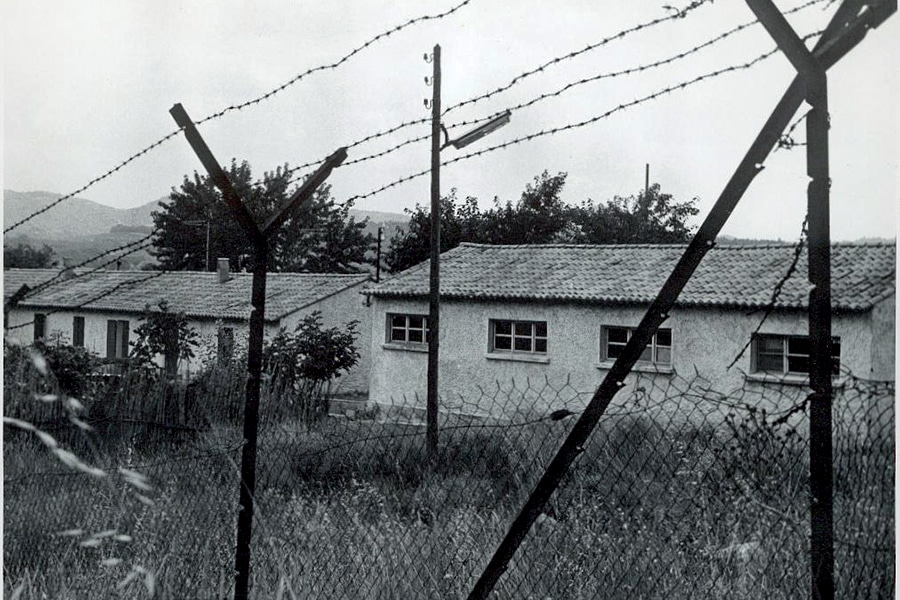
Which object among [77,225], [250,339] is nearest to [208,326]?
[77,225]

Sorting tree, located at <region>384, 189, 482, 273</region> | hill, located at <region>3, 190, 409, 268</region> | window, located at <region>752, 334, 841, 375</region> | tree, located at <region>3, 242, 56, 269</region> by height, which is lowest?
window, located at <region>752, 334, 841, 375</region>

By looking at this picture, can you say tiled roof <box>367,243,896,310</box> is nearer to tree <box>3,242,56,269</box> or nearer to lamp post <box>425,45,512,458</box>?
lamp post <box>425,45,512,458</box>

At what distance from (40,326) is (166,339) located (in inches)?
39.3

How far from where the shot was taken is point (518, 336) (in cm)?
737

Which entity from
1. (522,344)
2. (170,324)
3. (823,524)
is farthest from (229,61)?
(522,344)

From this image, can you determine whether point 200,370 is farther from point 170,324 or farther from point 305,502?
point 305,502

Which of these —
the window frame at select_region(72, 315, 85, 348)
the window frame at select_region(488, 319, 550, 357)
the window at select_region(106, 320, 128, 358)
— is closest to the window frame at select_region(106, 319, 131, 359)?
the window at select_region(106, 320, 128, 358)

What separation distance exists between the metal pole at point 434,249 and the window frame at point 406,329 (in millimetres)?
1133

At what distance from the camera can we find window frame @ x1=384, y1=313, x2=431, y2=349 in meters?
7.68

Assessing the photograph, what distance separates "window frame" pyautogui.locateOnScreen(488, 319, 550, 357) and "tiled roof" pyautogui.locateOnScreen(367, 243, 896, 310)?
29cm

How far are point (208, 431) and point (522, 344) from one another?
2927 mm

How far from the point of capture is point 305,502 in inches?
191

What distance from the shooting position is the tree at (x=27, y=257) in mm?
4301

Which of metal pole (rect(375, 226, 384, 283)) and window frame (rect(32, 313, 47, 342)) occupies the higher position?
metal pole (rect(375, 226, 384, 283))
